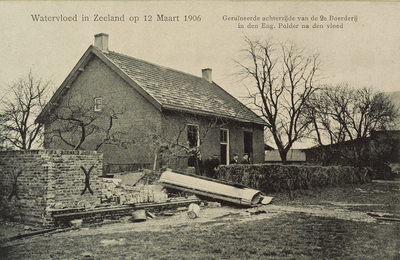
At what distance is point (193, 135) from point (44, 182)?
1025 cm

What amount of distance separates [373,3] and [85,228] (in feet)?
29.9

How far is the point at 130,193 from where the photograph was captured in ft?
38.6

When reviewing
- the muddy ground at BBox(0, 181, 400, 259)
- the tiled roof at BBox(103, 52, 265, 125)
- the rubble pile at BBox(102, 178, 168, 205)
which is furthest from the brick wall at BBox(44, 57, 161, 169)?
the muddy ground at BBox(0, 181, 400, 259)

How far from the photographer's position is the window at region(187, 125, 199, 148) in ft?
58.3

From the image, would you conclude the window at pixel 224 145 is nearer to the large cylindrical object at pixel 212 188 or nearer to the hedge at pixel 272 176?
the hedge at pixel 272 176

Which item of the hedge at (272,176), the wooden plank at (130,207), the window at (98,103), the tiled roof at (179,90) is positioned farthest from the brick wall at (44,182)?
the window at (98,103)

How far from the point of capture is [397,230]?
24.3ft

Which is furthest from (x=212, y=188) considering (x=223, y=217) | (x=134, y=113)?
(x=134, y=113)

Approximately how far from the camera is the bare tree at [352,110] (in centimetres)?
2580

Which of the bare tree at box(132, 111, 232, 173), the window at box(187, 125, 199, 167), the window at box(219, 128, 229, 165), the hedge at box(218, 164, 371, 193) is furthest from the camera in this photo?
the window at box(219, 128, 229, 165)

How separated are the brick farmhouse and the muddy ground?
6723mm

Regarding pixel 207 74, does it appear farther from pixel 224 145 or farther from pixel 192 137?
pixel 192 137

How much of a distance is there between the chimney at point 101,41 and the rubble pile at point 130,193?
855 cm

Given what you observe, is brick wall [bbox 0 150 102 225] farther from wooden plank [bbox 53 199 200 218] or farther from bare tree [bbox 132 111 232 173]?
bare tree [bbox 132 111 232 173]
